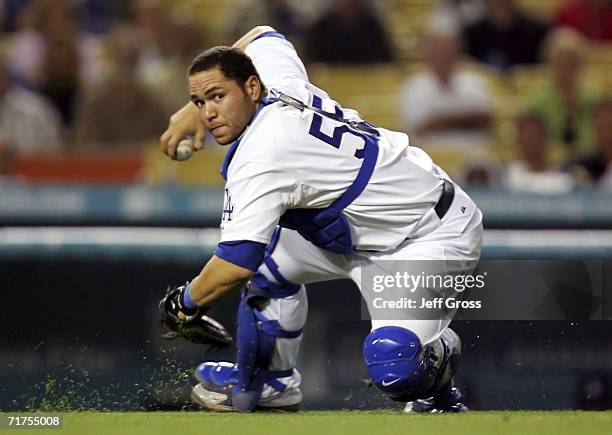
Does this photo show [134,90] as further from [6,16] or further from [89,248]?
[89,248]

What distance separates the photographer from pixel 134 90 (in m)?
10.7

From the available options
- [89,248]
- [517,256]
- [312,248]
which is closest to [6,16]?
[89,248]

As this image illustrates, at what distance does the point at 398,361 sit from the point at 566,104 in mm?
6138

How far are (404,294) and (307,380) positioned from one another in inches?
42.5

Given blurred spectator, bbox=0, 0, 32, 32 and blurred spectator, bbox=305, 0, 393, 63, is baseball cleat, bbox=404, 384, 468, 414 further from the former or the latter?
blurred spectator, bbox=0, 0, 32, 32

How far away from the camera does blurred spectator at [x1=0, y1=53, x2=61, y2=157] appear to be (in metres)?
10.6

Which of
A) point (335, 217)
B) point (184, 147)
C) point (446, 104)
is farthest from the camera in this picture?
point (446, 104)

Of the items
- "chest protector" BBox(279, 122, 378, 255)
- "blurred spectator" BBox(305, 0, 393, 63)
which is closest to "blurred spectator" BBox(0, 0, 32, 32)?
"blurred spectator" BBox(305, 0, 393, 63)

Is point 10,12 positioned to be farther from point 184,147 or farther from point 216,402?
point 216,402

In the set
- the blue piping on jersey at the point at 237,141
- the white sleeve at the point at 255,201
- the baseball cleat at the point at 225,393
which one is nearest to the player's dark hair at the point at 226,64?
the blue piping on jersey at the point at 237,141

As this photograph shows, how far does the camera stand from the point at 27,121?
10672 millimetres

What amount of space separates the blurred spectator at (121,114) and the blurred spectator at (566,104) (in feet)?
11.1

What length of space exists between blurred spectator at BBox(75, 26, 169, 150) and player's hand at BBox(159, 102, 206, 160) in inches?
207

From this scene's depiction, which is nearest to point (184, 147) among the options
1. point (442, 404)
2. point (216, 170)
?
point (442, 404)
